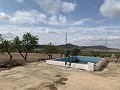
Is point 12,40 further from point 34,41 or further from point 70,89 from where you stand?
point 70,89

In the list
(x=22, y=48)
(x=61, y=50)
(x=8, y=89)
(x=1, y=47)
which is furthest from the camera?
(x=61, y=50)

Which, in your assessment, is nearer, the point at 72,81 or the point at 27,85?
the point at 27,85

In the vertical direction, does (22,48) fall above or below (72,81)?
above

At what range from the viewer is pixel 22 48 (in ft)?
106

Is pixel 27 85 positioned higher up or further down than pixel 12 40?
further down

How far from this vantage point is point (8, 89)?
1263 cm

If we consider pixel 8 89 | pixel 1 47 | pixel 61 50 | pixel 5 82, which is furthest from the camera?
pixel 61 50

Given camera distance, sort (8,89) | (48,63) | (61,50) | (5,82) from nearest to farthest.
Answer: (8,89)
(5,82)
(48,63)
(61,50)

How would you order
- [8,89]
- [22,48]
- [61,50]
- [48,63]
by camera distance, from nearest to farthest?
[8,89] < [48,63] < [22,48] < [61,50]

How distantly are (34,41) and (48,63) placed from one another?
7.70m

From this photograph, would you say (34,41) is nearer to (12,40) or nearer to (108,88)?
(12,40)

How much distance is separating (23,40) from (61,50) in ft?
53.2

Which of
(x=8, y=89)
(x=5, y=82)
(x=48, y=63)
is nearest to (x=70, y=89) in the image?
(x=8, y=89)

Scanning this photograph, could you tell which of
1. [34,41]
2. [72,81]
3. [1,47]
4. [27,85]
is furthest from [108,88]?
[1,47]
